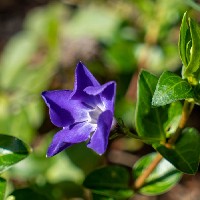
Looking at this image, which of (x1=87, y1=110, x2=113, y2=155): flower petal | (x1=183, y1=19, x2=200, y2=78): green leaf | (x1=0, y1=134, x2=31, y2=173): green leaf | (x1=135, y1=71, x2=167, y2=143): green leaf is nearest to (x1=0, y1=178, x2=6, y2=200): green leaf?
(x1=0, y1=134, x2=31, y2=173): green leaf

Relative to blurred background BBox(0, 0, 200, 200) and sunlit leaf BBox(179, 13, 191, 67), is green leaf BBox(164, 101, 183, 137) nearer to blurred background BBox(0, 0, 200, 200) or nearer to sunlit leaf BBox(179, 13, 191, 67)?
sunlit leaf BBox(179, 13, 191, 67)

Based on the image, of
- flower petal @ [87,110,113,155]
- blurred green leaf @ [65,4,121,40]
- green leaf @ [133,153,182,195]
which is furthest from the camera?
blurred green leaf @ [65,4,121,40]

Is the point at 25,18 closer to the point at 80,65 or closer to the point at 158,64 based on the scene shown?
the point at 158,64

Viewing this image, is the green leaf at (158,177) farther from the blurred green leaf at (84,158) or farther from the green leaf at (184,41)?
the blurred green leaf at (84,158)

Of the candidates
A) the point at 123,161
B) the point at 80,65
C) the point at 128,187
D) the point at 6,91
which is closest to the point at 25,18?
the point at 6,91

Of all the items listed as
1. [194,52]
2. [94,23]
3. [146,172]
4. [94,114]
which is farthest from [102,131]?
[94,23]

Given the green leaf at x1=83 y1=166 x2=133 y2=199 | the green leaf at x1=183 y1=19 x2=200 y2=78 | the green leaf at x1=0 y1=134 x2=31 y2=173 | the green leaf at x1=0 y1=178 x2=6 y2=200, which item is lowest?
the green leaf at x1=83 y1=166 x2=133 y2=199

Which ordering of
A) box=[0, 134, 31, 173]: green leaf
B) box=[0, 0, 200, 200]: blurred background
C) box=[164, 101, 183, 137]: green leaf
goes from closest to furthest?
box=[0, 134, 31, 173]: green leaf
box=[164, 101, 183, 137]: green leaf
box=[0, 0, 200, 200]: blurred background
